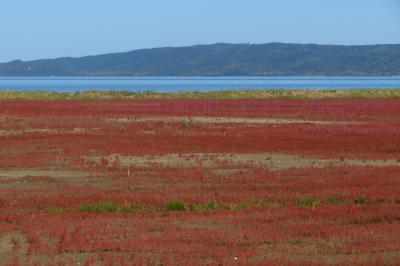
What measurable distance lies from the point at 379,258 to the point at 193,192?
7.94 metres

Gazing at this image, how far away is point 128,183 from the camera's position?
877 inches

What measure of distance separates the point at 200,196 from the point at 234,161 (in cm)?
928

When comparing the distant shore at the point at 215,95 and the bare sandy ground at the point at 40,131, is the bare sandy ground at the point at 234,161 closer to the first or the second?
the bare sandy ground at the point at 40,131

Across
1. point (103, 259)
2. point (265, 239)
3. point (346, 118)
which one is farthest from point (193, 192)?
point (346, 118)

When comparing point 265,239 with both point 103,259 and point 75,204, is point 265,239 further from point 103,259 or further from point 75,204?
point 75,204

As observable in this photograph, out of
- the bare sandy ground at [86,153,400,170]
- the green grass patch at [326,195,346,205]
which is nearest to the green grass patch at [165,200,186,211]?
the green grass patch at [326,195,346,205]

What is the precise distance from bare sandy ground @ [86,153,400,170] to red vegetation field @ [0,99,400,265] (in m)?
0.04

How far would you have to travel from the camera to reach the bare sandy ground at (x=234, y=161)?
2678 cm

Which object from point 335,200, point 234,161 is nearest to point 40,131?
point 234,161

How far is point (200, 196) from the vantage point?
18.9 m

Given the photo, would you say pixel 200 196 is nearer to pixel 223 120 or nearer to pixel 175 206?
pixel 175 206

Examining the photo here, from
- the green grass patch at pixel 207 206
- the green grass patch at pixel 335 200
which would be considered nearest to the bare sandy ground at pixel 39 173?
the green grass patch at pixel 207 206

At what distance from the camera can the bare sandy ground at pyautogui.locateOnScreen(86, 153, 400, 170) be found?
26781mm

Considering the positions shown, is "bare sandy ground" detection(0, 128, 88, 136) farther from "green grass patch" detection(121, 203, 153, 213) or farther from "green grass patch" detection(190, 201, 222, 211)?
"green grass patch" detection(190, 201, 222, 211)
